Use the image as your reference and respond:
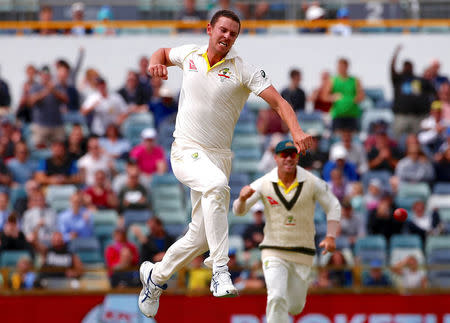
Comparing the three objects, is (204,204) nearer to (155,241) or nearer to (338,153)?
(155,241)

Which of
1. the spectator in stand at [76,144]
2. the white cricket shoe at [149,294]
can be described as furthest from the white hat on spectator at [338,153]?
the white cricket shoe at [149,294]

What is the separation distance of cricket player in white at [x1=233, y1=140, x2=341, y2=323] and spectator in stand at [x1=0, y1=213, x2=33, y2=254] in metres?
5.48

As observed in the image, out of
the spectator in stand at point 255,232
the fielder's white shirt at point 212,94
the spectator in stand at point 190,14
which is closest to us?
the fielder's white shirt at point 212,94

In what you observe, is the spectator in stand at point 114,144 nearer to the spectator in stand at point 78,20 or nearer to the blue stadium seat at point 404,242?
the spectator in stand at point 78,20

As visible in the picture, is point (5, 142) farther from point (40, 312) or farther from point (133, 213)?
point (40, 312)

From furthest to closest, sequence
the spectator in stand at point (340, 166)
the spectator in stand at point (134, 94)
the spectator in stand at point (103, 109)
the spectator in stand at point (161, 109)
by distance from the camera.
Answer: the spectator in stand at point (134, 94)
the spectator in stand at point (161, 109)
the spectator in stand at point (103, 109)
the spectator in stand at point (340, 166)

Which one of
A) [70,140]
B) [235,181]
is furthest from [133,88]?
[235,181]

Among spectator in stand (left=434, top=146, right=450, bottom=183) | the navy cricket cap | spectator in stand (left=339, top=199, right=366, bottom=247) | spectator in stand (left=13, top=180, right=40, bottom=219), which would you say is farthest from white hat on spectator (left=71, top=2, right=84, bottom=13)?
the navy cricket cap

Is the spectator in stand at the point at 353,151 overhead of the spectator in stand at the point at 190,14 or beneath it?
beneath

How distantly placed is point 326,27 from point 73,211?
317 inches

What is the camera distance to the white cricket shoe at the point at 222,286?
9.00 meters

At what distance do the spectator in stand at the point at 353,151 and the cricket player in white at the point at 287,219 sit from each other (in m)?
5.99

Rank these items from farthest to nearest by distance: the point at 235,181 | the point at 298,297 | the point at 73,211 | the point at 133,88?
the point at 133,88 → the point at 235,181 → the point at 73,211 → the point at 298,297

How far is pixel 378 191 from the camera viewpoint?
55.7ft
